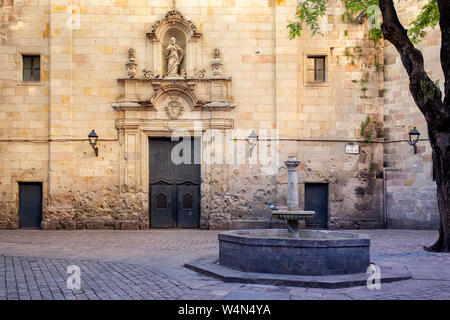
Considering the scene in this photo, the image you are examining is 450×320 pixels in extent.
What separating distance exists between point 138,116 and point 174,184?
8.85 ft

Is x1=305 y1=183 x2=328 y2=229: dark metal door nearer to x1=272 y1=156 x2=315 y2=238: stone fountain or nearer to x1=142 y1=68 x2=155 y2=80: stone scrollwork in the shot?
x1=142 y1=68 x2=155 y2=80: stone scrollwork

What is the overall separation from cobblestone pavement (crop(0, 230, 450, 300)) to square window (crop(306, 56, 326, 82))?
6.02 meters

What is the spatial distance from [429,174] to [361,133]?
2.68 m

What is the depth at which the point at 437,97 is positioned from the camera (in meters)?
10.8

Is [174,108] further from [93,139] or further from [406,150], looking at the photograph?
[406,150]

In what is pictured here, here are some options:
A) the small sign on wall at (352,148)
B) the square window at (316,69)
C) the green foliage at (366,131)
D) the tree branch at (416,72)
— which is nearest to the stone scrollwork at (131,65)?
the square window at (316,69)

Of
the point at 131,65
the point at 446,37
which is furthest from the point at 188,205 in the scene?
the point at 446,37

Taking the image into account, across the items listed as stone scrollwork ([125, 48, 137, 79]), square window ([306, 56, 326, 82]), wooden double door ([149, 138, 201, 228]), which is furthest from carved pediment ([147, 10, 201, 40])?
square window ([306, 56, 326, 82])

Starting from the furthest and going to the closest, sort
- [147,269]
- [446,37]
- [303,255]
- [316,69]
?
[316,69], [446,37], [147,269], [303,255]

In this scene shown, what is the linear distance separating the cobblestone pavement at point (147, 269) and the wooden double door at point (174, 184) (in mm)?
2029

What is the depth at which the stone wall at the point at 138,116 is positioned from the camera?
16484mm

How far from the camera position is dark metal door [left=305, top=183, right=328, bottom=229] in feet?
55.9

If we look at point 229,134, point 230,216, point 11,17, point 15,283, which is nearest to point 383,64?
point 229,134

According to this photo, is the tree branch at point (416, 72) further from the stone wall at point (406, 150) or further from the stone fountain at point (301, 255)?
the stone wall at point (406, 150)
